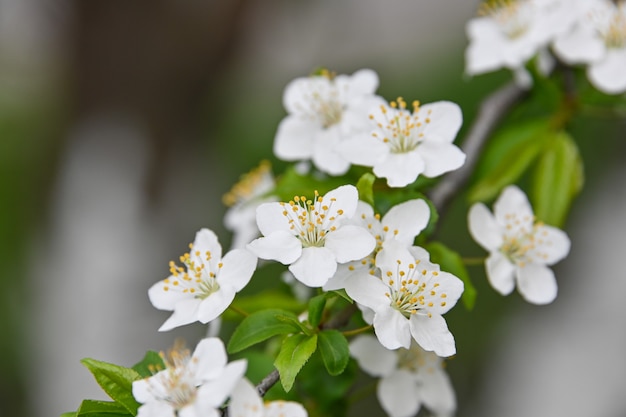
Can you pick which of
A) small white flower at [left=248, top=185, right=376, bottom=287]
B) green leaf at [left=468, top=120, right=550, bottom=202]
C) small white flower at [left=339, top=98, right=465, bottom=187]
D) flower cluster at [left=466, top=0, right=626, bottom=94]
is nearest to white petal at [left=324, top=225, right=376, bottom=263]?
small white flower at [left=248, top=185, right=376, bottom=287]

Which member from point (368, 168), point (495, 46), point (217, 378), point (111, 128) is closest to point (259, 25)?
point (111, 128)

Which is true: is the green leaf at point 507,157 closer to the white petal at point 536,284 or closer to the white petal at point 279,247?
the white petal at point 536,284

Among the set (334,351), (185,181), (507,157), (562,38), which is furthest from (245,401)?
(185,181)

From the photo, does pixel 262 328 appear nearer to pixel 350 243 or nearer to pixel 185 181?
pixel 350 243

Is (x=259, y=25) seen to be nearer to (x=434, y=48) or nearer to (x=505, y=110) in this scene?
(x=434, y=48)

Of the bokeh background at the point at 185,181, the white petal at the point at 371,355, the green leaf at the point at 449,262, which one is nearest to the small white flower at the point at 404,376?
the white petal at the point at 371,355
